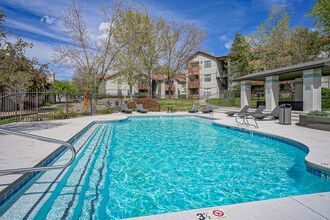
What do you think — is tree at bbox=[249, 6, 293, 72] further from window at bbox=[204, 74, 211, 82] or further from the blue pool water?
the blue pool water

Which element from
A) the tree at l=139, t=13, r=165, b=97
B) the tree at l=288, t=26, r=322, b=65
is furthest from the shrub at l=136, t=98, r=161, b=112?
the tree at l=288, t=26, r=322, b=65

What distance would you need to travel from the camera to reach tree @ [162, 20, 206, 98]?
27375 millimetres

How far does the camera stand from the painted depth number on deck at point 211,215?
6.92 ft

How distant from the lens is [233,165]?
15.9 ft

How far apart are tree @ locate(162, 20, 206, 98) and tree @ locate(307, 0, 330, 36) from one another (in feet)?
43.6

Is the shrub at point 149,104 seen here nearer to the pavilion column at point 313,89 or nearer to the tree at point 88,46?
the tree at point 88,46

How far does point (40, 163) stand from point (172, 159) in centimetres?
332

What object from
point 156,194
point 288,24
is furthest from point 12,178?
point 288,24

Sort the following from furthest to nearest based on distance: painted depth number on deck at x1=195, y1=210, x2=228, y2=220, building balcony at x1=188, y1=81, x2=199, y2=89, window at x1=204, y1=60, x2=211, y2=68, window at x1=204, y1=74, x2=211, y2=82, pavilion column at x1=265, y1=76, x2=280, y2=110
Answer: building balcony at x1=188, y1=81, x2=199, y2=89 < window at x1=204, y1=74, x2=211, y2=82 < window at x1=204, y1=60, x2=211, y2=68 < pavilion column at x1=265, y1=76, x2=280, y2=110 < painted depth number on deck at x1=195, y1=210, x2=228, y2=220

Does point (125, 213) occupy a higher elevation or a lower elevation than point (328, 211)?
lower

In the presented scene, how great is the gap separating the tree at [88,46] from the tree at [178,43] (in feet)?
32.8

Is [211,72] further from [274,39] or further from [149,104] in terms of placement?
[149,104]

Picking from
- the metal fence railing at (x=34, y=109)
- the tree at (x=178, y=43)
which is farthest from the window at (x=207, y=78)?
the metal fence railing at (x=34, y=109)

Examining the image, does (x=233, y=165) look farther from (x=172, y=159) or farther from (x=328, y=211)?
(x=328, y=211)
